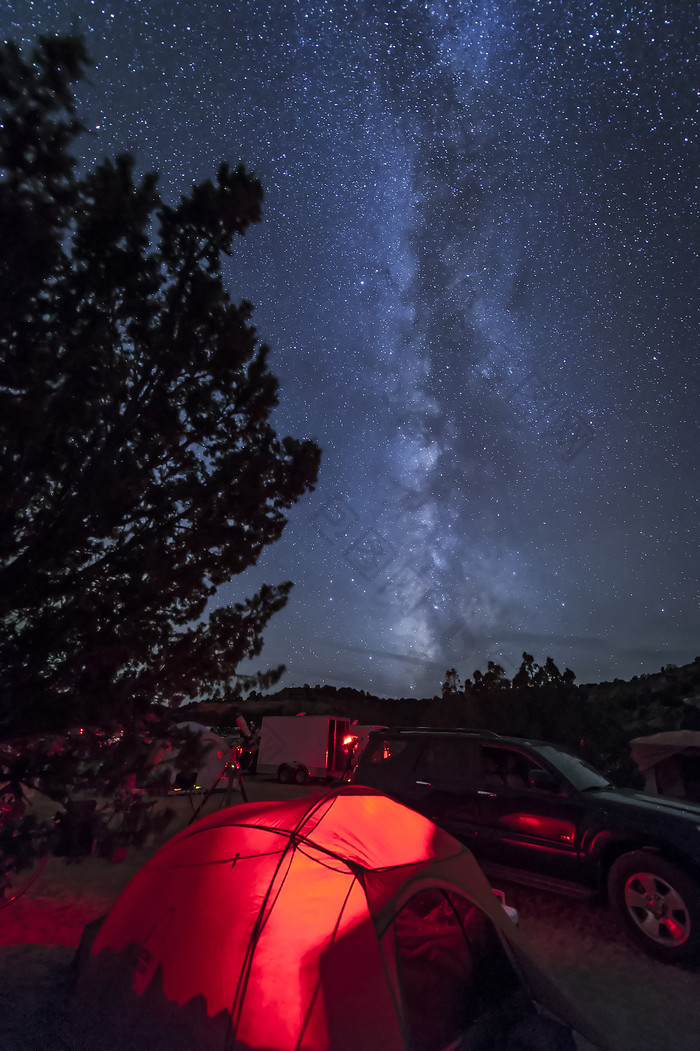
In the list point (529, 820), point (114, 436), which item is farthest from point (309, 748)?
point (114, 436)

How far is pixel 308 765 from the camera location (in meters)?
24.7

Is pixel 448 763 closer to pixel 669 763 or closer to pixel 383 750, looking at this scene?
pixel 383 750

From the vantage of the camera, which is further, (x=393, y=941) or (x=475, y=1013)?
(x=475, y=1013)

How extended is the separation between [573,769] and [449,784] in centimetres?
158

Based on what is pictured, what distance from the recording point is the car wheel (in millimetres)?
4898

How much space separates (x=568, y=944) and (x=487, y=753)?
2.10m

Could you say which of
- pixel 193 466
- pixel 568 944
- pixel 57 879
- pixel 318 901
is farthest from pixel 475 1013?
pixel 57 879

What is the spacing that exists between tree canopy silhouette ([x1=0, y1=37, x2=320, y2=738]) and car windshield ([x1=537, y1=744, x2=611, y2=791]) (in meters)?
3.65

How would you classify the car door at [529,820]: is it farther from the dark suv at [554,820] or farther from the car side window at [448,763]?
the car side window at [448,763]

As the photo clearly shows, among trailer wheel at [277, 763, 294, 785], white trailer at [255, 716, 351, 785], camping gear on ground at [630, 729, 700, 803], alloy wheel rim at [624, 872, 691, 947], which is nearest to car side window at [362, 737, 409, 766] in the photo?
alloy wheel rim at [624, 872, 691, 947]

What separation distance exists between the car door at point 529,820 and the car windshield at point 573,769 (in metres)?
0.18

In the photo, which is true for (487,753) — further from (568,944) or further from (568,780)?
(568,944)

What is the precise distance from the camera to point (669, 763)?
16.8 m

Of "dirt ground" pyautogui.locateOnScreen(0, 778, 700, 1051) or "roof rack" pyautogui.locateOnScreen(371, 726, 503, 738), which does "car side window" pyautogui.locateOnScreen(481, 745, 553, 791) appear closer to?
"roof rack" pyautogui.locateOnScreen(371, 726, 503, 738)
